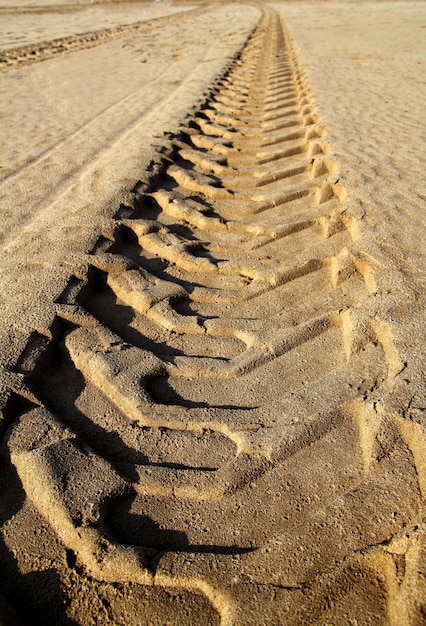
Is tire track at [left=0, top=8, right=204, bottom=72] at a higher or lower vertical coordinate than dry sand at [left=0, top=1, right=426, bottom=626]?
higher

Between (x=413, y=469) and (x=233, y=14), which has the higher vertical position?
(x=233, y=14)

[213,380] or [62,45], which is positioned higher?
[62,45]

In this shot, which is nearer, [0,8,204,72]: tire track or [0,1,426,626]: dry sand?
[0,1,426,626]: dry sand

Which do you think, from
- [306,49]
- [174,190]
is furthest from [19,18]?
[174,190]

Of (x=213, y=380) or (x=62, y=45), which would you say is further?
(x=62, y=45)

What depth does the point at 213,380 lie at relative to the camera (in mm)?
1575

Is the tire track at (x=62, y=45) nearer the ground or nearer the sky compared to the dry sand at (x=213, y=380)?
nearer the sky

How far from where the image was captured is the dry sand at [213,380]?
104 cm

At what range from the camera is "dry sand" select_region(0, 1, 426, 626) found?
104 centimetres

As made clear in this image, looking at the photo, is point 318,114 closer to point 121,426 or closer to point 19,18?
point 121,426

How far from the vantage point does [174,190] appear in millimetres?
3018

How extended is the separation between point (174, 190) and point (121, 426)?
6.71ft

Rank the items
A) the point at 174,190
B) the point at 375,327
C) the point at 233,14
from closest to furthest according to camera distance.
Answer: the point at 375,327
the point at 174,190
the point at 233,14

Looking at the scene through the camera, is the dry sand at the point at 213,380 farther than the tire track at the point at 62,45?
No
